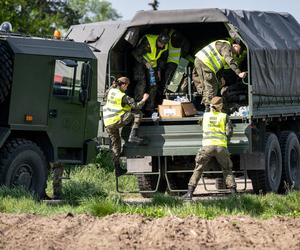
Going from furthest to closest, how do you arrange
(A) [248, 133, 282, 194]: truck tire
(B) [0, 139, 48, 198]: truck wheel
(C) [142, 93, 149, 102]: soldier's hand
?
(A) [248, 133, 282, 194]: truck tire → (C) [142, 93, 149, 102]: soldier's hand → (B) [0, 139, 48, 198]: truck wheel

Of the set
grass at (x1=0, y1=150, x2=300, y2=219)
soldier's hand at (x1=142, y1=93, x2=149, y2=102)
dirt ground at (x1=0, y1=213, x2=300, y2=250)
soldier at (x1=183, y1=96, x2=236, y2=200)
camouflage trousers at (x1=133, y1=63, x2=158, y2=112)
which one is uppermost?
camouflage trousers at (x1=133, y1=63, x2=158, y2=112)

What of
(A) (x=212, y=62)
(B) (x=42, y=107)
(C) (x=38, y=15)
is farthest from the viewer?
(C) (x=38, y=15)

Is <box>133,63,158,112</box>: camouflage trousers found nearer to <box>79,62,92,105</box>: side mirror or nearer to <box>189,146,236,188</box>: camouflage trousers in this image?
<box>79,62,92,105</box>: side mirror

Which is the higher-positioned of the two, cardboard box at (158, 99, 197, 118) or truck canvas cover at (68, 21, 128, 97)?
truck canvas cover at (68, 21, 128, 97)

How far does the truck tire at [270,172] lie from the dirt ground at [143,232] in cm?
492

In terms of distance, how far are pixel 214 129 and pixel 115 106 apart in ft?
5.98

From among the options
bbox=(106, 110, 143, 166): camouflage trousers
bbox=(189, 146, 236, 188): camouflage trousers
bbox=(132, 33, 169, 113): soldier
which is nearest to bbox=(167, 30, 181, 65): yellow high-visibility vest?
bbox=(132, 33, 169, 113): soldier

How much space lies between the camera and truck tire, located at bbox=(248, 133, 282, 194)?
57.5 feet

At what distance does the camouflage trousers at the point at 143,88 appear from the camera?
1761 centimetres

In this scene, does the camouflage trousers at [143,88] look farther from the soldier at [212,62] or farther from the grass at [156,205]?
the grass at [156,205]

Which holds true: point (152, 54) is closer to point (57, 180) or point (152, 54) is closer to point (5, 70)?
point (57, 180)

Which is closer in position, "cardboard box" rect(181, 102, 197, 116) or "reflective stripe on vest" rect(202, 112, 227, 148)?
"reflective stripe on vest" rect(202, 112, 227, 148)

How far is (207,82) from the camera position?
17016 millimetres

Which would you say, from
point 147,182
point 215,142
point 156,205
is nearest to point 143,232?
point 156,205
